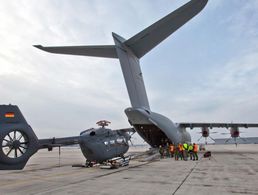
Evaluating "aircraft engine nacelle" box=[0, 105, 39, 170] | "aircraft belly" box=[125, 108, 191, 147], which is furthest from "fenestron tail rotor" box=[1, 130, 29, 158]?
"aircraft belly" box=[125, 108, 191, 147]

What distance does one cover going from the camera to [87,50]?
19703 millimetres

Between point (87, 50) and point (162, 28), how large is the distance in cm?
633

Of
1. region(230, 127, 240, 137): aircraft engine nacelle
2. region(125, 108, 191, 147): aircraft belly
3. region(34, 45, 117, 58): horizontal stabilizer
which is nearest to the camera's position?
region(34, 45, 117, 58): horizontal stabilizer

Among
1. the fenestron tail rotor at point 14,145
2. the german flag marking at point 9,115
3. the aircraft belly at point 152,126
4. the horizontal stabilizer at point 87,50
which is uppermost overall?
the horizontal stabilizer at point 87,50

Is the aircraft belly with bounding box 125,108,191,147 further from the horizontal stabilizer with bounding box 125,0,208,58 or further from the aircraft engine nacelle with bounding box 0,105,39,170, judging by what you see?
the aircraft engine nacelle with bounding box 0,105,39,170

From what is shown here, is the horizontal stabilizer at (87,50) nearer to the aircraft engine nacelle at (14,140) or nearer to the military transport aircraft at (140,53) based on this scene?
the military transport aircraft at (140,53)

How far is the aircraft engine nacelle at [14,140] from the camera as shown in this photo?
7.12 meters

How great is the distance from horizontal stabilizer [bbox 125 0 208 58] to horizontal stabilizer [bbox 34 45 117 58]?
1872 mm

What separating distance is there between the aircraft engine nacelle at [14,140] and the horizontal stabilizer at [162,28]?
38.5 ft

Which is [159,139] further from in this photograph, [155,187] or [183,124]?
[155,187]

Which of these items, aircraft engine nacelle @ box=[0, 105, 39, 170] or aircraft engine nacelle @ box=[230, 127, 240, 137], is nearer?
aircraft engine nacelle @ box=[0, 105, 39, 170]

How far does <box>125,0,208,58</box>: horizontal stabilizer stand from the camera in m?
15.1

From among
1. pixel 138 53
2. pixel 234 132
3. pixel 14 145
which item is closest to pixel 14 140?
pixel 14 145

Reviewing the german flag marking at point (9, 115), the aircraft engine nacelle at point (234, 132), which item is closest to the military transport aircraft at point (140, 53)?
the aircraft engine nacelle at point (234, 132)
